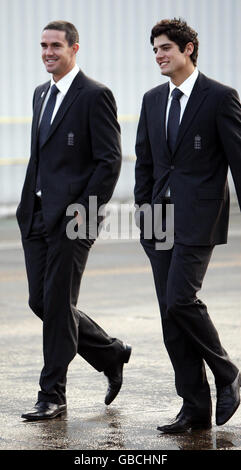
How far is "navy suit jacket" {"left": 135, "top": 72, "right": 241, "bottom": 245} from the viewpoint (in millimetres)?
6011

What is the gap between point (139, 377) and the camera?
7.48 m

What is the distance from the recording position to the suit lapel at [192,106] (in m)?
6.08

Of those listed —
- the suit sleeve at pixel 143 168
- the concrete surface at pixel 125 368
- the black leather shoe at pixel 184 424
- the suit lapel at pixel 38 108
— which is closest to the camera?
the concrete surface at pixel 125 368

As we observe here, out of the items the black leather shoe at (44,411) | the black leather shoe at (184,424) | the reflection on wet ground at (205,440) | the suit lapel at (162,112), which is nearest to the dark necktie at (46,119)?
the suit lapel at (162,112)

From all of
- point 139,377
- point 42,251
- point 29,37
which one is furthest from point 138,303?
point 29,37

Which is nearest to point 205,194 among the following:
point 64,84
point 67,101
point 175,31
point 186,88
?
point 186,88

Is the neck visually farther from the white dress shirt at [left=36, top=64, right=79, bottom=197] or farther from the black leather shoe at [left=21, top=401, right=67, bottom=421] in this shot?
the black leather shoe at [left=21, top=401, right=67, bottom=421]

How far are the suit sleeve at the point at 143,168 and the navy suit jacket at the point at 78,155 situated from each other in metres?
0.20

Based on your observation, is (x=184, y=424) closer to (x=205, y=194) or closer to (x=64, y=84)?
(x=205, y=194)

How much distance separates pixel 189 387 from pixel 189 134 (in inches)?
47.7

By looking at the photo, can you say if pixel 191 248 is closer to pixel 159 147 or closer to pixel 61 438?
pixel 159 147

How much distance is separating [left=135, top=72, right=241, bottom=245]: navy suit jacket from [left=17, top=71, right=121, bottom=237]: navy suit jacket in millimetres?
432

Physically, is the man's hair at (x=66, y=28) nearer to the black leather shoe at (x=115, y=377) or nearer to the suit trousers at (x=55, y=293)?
the suit trousers at (x=55, y=293)

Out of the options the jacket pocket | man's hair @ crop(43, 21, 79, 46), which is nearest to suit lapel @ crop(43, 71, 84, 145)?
man's hair @ crop(43, 21, 79, 46)
